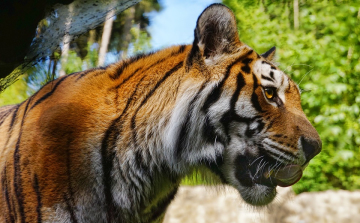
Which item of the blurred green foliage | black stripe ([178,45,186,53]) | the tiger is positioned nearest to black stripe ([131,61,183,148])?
the tiger

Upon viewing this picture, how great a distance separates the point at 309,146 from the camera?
5.96ft

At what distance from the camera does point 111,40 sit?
336 cm

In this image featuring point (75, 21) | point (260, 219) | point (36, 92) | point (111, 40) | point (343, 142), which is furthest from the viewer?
point (343, 142)

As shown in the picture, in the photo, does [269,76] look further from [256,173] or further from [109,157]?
[109,157]

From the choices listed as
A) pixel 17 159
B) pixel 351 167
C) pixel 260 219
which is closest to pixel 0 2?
pixel 17 159

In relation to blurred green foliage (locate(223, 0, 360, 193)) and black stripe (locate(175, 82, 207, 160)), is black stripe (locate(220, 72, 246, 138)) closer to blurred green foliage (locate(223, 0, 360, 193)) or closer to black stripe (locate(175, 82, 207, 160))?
black stripe (locate(175, 82, 207, 160))

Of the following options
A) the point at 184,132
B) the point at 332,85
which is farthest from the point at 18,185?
the point at 332,85

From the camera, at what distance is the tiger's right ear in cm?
180

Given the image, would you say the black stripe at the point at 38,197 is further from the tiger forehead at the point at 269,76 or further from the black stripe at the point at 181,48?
the tiger forehead at the point at 269,76

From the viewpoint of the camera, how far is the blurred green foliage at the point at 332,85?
498 centimetres

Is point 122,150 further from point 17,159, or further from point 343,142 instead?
point 343,142

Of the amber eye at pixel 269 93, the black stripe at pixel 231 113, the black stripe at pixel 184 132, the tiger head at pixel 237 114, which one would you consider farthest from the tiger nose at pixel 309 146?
the black stripe at pixel 184 132

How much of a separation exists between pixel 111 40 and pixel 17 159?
1856mm

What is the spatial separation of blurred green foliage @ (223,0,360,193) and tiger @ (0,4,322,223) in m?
3.17
